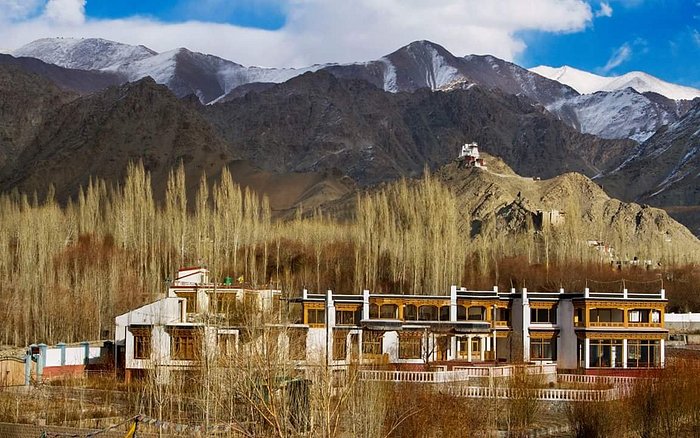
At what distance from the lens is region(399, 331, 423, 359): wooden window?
47691 mm

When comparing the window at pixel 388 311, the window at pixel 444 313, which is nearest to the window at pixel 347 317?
the window at pixel 388 311

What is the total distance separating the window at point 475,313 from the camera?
53.1 meters


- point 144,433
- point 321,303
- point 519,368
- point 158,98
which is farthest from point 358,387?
point 158,98

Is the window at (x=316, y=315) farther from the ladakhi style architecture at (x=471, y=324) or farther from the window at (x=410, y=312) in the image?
the window at (x=410, y=312)

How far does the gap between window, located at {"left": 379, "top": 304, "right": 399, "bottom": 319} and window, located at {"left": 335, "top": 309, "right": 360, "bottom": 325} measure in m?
1.39

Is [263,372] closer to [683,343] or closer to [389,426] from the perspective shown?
[389,426]

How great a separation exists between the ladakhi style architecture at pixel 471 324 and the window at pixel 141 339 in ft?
3.74

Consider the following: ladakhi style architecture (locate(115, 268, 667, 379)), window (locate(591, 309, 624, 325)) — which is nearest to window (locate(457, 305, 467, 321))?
ladakhi style architecture (locate(115, 268, 667, 379))

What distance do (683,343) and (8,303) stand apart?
42.7 metres

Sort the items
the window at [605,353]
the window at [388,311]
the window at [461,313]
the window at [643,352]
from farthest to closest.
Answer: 1. the window at [461,313]
2. the window at [388,311]
3. the window at [605,353]
4. the window at [643,352]

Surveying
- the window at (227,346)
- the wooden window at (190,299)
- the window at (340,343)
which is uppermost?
the wooden window at (190,299)

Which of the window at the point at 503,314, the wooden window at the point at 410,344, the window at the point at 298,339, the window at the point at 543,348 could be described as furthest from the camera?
the window at the point at 503,314

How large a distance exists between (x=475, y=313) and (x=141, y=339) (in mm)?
18222

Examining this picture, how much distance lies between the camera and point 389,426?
28047 millimetres
